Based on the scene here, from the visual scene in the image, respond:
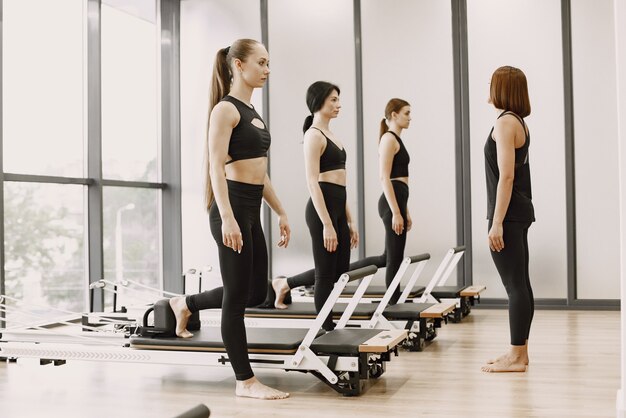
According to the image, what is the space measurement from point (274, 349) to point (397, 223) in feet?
5.90

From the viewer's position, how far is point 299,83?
7.50 metres

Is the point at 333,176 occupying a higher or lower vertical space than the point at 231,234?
higher

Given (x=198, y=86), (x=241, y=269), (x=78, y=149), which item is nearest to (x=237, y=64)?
(x=241, y=269)

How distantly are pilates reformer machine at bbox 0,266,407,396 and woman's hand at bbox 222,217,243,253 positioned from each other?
479 mm

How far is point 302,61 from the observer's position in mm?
7477

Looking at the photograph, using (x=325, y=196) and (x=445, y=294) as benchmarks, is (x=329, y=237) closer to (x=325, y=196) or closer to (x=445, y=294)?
(x=325, y=196)

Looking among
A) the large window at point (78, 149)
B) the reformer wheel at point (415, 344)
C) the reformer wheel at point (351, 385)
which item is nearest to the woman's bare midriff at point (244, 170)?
the reformer wheel at point (351, 385)

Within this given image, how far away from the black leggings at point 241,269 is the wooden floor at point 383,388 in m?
0.26

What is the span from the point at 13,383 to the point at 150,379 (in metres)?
0.70

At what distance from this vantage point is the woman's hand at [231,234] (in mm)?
3273

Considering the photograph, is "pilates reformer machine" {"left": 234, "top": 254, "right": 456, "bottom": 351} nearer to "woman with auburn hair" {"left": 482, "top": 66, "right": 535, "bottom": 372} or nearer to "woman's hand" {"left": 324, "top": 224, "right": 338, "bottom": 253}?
"woman's hand" {"left": 324, "top": 224, "right": 338, "bottom": 253}

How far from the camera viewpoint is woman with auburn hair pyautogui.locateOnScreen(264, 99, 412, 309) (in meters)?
5.18

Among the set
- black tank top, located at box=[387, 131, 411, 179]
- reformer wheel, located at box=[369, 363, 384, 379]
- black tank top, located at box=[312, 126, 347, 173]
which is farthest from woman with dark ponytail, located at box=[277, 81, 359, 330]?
black tank top, located at box=[387, 131, 411, 179]

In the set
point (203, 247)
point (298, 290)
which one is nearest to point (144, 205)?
point (203, 247)
